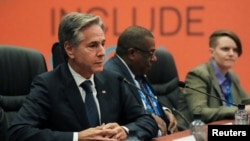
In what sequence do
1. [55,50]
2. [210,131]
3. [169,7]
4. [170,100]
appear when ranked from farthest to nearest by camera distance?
[169,7] < [170,100] < [55,50] < [210,131]

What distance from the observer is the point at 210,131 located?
194cm

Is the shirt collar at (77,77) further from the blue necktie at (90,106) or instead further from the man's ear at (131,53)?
the man's ear at (131,53)

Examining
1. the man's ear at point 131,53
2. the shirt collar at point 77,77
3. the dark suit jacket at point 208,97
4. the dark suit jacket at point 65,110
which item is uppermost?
the shirt collar at point 77,77

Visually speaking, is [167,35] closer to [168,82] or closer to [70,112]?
[168,82]

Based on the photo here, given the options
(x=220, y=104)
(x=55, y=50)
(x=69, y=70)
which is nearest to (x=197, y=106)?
(x=220, y=104)

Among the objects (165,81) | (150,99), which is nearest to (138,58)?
(150,99)

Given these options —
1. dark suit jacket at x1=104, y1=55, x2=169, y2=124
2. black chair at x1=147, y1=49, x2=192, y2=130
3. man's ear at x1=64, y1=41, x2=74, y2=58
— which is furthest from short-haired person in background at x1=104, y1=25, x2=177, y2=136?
man's ear at x1=64, y1=41, x2=74, y2=58

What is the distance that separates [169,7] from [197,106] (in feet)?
4.59

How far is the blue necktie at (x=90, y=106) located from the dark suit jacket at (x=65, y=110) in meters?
0.03

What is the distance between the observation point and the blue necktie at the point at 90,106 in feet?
8.35

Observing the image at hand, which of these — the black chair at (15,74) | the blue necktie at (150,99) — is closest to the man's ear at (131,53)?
the blue necktie at (150,99)

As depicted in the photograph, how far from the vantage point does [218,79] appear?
408 cm

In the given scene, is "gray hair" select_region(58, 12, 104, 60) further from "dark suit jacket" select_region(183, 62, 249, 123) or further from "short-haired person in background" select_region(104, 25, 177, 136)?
"dark suit jacket" select_region(183, 62, 249, 123)

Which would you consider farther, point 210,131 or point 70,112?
point 70,112
